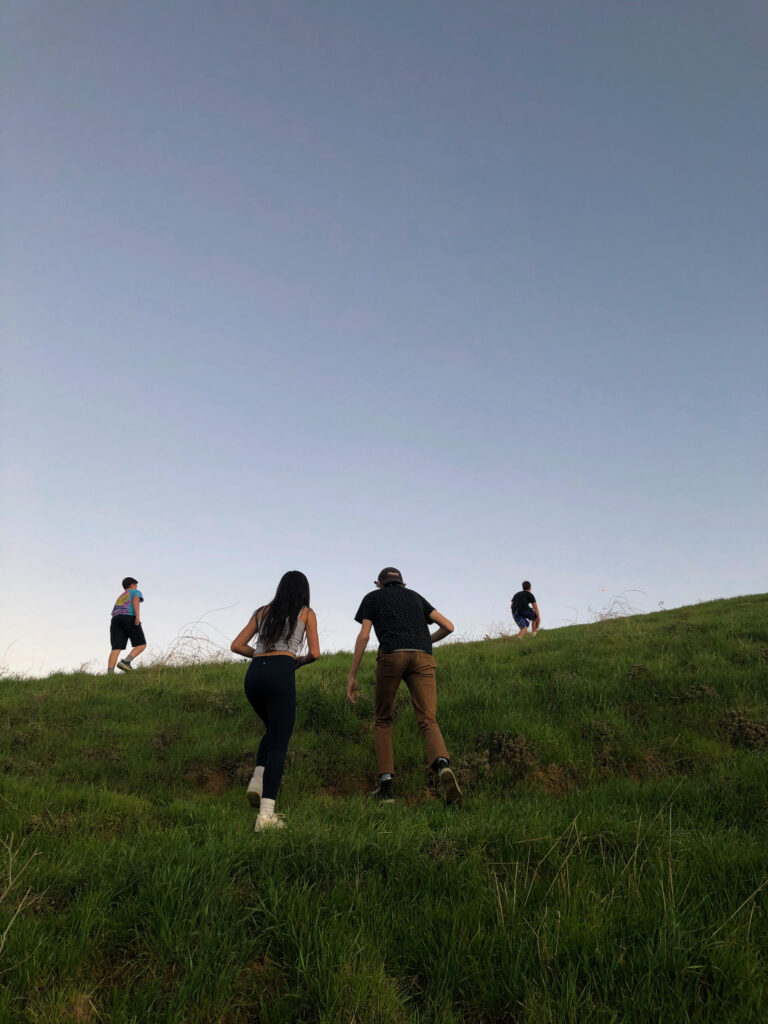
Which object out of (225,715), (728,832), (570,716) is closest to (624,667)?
(570,716)

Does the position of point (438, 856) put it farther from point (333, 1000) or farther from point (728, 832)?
point (728, 832)

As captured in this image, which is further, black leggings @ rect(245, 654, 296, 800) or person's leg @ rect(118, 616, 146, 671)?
person's leg @ rect(118, 616, 146, 671)

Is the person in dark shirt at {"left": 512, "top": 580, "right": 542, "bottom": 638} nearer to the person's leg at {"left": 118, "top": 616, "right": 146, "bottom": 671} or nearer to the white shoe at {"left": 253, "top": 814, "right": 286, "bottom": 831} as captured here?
the person's leg at {"left": 118, "top": 616, "right": 146, "bottom": 671}

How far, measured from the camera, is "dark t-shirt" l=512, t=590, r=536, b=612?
2106 cm

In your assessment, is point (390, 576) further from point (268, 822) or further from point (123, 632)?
point (123, 632)

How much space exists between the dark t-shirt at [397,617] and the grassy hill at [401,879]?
162 centimetres

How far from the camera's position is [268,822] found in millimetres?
5367

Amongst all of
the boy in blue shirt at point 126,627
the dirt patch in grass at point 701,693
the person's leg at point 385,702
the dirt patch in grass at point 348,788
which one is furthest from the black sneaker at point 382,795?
the boy in blue shirt at point 126,627

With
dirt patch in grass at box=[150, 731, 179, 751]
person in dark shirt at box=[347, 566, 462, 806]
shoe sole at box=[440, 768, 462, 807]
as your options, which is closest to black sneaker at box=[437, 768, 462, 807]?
shoe sole at box=[440, 768, 462, 807]

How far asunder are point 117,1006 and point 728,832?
445 centimetres

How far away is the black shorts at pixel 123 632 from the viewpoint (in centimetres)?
1473

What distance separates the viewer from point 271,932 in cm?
376

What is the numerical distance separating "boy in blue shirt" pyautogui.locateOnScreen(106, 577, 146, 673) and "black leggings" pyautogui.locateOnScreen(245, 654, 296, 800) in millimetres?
9735

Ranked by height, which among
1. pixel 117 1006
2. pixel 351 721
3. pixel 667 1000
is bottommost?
pixel 667 1000
